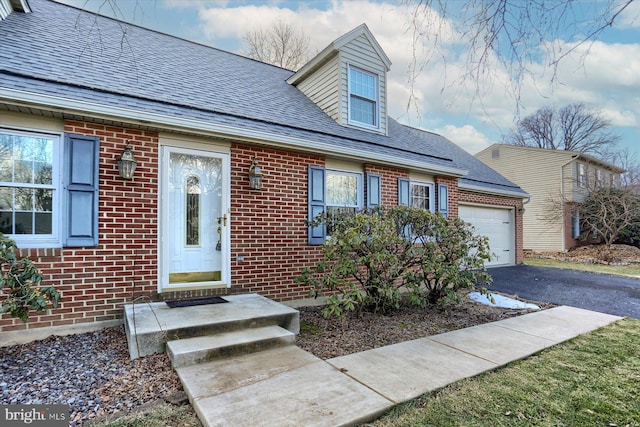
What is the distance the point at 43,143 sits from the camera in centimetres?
399

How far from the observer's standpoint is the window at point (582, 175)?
16266 millimetres

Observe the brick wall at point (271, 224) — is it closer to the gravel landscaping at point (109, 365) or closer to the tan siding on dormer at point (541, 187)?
the gravel landscaping at point (109, 365)

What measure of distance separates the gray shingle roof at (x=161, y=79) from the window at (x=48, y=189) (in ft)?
1.96

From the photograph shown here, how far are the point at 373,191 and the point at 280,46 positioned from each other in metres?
10.7

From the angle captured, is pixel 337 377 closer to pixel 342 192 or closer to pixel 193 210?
pixel 193 210

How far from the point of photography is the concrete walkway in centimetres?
237

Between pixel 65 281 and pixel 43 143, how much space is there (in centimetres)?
166

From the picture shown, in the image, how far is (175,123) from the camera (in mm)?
4453

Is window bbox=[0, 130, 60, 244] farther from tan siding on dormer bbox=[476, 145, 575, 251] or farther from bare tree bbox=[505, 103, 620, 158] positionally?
bare tree bbox=[505, 103, 620, 158]

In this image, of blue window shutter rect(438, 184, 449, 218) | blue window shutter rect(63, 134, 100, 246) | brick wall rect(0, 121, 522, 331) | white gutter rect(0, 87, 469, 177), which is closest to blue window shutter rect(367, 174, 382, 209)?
white gutter rect(0, 87, 469, 177)

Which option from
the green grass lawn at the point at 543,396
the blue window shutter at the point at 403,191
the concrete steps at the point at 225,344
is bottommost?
the green grass lawn at the point at 543,396

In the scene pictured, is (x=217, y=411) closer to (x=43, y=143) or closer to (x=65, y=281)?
(x=65, y=281)

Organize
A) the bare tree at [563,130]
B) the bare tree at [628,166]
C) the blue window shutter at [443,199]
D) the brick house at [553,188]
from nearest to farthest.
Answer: the blue window shutter at [443,199] → the bare tree at [628,166] → the brick house at [553,188] → the bare tree at [563,130]

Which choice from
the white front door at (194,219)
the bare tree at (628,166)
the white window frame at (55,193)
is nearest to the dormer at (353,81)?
the white front door at (194,219)
